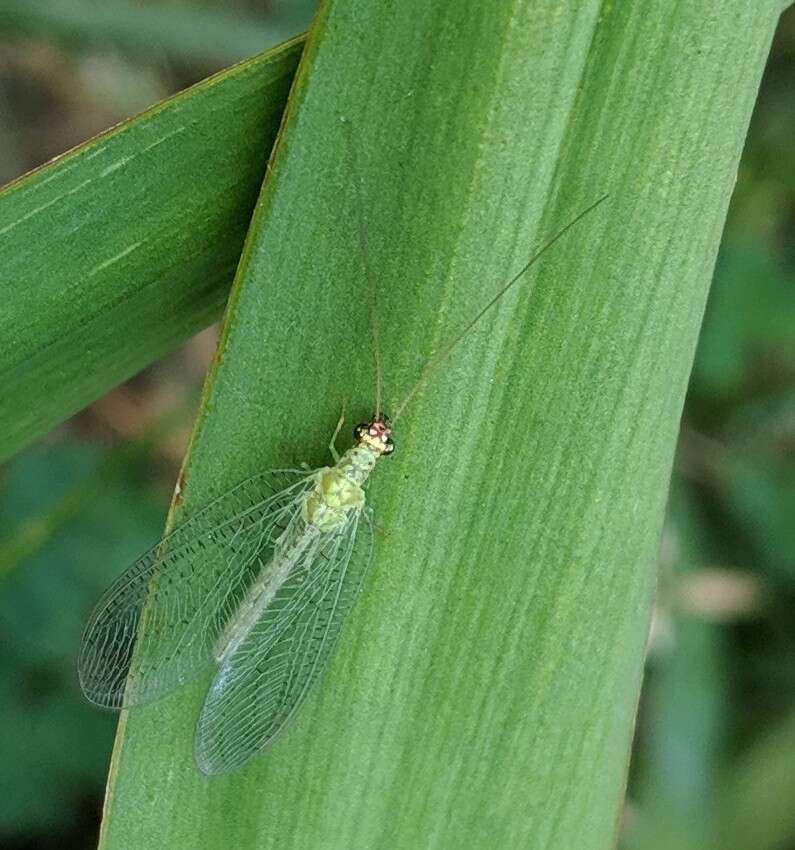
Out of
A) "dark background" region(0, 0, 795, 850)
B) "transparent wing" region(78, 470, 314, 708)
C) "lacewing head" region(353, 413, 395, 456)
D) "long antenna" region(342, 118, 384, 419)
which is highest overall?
"dark background" region(0, 0, 795, 850)

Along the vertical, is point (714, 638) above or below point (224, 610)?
above

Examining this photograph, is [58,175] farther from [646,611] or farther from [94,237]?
[646,611]

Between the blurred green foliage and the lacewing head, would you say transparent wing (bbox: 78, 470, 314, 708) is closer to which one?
the lacewing head

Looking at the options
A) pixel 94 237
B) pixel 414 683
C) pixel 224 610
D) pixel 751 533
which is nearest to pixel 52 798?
pixel 224 610

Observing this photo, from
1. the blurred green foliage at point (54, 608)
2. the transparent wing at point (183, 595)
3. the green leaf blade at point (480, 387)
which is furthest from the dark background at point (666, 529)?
the green leaf blade at point (480, 387)

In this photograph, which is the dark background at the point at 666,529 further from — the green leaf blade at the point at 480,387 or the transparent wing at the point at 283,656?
the green leaf blade at the point at 480,387

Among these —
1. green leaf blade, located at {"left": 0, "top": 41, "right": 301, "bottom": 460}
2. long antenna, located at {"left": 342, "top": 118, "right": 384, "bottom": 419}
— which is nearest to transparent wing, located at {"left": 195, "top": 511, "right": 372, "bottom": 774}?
long antenna, located at {"left": 342, "top": 118, "right": 384, "bottom": 419}
